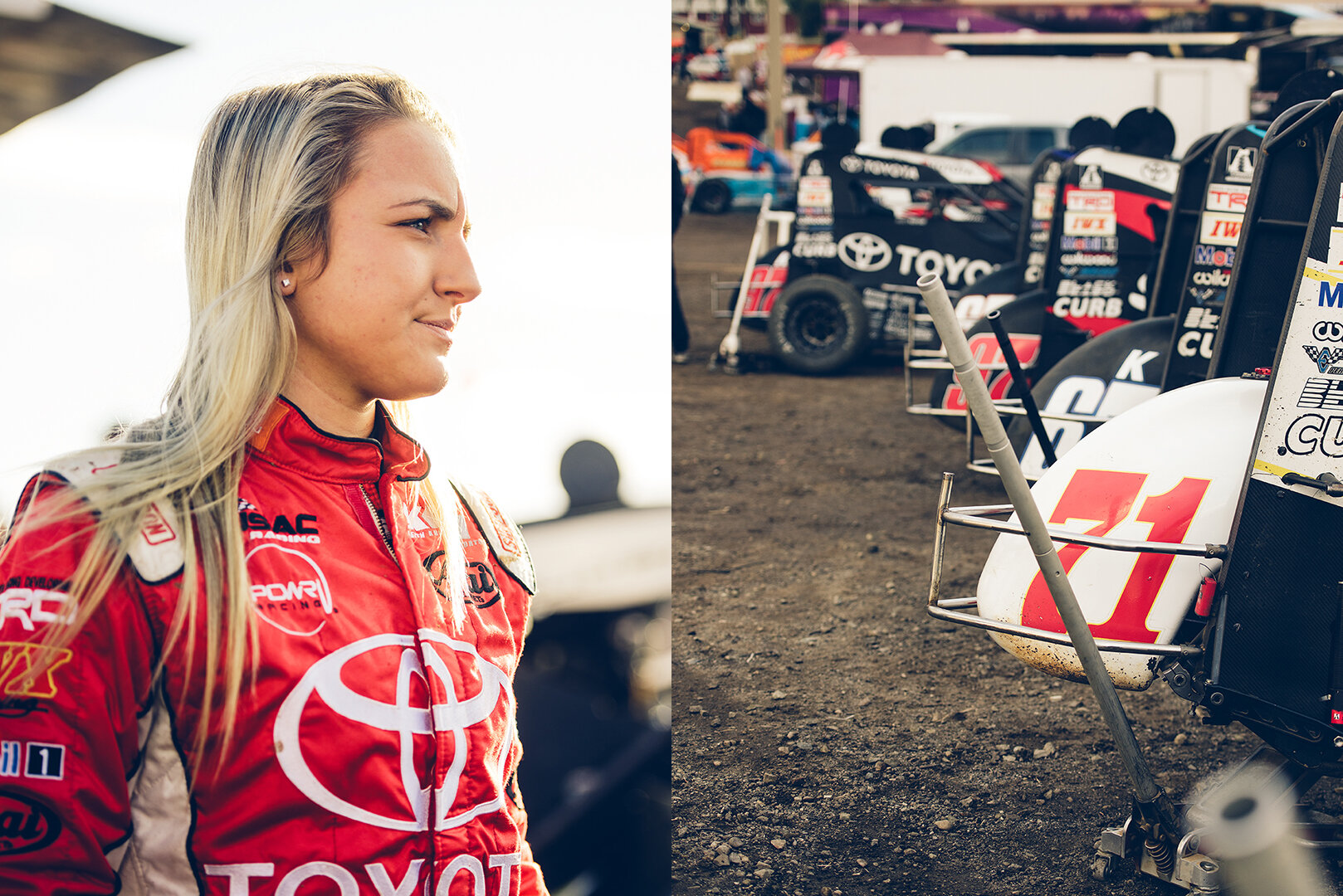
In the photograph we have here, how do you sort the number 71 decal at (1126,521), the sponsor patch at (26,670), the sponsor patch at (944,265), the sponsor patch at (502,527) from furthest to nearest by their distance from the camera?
1. the sponsor patch at (944,265)
2. the number 71 decal at (1126,521)
3. the sponsor patch at (502,527)
4. the sponsor patch at (26,670)

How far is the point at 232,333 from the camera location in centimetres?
124

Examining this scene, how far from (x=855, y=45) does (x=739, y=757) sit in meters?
24.4

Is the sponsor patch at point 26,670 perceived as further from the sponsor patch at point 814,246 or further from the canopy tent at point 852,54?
the canopy tent at point 852,54

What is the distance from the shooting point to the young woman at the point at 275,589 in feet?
3.68

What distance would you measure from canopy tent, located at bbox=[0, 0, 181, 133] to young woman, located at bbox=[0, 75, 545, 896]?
1.23ft

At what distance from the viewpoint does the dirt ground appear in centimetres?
314

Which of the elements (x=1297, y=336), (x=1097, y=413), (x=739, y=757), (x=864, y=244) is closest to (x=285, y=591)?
(x=1297, y=336)

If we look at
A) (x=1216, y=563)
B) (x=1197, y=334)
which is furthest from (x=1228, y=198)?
(x=1216, y=563)

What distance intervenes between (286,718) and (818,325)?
Answer: 28.1 ft

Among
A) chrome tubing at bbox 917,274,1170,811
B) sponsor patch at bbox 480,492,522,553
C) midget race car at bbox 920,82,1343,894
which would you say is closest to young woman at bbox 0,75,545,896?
sponsor patch at bbox 480,492,522,553

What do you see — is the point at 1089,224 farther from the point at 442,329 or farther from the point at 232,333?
the point at 232,333

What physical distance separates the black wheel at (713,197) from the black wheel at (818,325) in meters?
12.4

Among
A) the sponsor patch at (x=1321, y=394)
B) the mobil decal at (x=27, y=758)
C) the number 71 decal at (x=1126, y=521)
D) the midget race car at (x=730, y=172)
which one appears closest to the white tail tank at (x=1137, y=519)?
the number 71 decal at (x=1126, y=521)

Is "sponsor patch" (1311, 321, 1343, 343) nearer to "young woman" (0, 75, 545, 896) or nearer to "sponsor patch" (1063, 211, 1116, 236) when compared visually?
"young woman" (0, 75, 545, 896)
